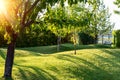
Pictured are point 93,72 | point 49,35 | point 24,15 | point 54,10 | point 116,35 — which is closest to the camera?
point 24,15

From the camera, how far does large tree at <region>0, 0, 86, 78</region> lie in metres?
15.6

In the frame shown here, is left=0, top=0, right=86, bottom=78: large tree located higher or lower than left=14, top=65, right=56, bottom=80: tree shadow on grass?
higher

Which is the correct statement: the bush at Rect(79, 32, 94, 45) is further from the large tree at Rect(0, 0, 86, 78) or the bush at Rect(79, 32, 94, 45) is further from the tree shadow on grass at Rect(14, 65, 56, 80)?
the large tree at Rect(0, 0, 86, 78)

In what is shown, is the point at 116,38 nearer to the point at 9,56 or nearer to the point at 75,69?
the point at 75,69

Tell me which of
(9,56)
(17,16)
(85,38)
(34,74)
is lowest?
(34,74)

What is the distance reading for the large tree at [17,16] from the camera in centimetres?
1558

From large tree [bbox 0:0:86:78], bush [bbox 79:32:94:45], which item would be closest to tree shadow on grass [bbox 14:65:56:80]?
large tree [bbox 0:0:86:78]

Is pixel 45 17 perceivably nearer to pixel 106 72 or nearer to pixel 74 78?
pixel 74 78

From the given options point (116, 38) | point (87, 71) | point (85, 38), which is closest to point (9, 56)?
point (87, 71)

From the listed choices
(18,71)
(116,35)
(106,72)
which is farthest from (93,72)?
(116,35)

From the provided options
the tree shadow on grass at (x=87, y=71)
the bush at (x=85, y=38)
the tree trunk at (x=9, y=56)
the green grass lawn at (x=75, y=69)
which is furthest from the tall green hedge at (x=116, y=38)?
the tree trunk at (x=9, y=56)

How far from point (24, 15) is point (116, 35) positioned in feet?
66.0

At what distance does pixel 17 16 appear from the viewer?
17062mm

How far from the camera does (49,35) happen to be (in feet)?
155
